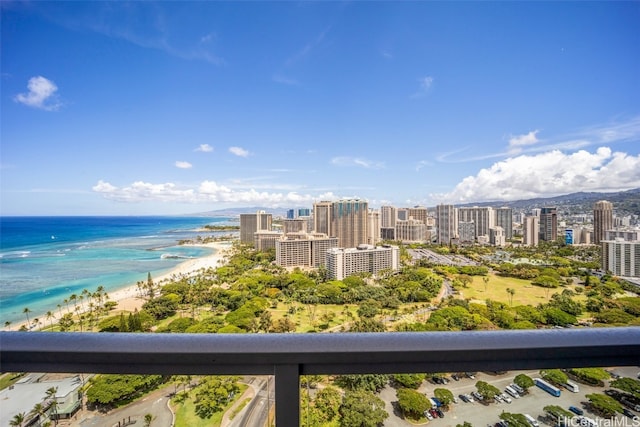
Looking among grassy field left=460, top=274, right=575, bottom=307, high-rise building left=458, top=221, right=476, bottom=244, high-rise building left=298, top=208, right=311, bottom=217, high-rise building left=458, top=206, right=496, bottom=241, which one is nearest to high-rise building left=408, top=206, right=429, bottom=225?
high-rise building left=458, top=221, right=476, bottom=244

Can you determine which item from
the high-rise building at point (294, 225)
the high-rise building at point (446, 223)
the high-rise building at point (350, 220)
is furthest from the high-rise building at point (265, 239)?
the high-rise building at point (446, 223)

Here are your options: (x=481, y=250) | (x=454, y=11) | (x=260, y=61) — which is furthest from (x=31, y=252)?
(x=481, y=250)

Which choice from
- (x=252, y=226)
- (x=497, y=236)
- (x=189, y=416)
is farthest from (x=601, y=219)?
(x=252, y=226)

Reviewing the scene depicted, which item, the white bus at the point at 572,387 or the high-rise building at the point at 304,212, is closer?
the white bus at the point at 572,387

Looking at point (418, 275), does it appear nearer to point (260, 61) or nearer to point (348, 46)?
point (348, 46)

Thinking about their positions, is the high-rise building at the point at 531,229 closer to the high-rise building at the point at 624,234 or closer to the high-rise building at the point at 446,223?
the high-rise building at the point at 624,234

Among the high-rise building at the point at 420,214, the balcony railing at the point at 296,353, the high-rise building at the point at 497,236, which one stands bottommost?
the high-rise building at the point at 497,236

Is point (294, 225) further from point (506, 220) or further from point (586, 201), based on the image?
point (586, 201)

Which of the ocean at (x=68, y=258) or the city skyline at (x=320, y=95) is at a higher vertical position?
the city skyline at (x=320, y=95)

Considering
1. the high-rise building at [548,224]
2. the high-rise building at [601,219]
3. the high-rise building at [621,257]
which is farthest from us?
the high-rise building at [548,224]
